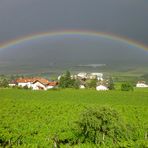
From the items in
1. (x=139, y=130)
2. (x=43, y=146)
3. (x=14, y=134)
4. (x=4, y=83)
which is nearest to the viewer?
(x=43, y=146)

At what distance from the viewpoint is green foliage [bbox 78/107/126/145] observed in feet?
60.9

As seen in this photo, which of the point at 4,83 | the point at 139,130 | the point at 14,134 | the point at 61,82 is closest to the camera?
the point at 14,134

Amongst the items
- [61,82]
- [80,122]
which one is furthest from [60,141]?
[61,82]

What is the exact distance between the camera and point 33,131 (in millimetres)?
21062

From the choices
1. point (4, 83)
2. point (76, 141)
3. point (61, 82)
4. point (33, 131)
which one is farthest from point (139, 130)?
point (4, 83)

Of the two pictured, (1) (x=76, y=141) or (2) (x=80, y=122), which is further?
(1) (x=76, y=141)

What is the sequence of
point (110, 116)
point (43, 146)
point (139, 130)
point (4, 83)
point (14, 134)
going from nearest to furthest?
point (43, 146)
point (110, 116)
point (14, 134)
point (139, 130)
point (4, 83)

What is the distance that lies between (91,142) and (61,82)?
9326cm

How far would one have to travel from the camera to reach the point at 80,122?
19141mm

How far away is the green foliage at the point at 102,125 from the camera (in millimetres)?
18562

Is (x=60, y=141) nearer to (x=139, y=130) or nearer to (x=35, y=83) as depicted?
(x=139, y=130)

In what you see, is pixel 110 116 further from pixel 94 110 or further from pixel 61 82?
pixel 61 82

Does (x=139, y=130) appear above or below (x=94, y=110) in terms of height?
below

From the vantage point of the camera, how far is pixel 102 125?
1866cm
